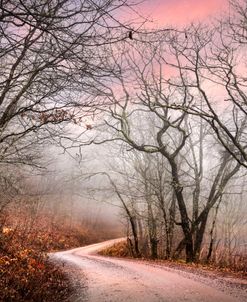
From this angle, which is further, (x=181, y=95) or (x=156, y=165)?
(x=156, y=165)

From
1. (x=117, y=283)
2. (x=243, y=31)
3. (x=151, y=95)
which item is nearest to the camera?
(x=117, y=283)

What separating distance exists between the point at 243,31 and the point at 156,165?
13.4 meters

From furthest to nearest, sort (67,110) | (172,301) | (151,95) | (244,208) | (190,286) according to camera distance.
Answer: (244,208), (151,95), (190,286), (172,301), (67,110)

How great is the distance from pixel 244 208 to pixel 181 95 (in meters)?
19.1

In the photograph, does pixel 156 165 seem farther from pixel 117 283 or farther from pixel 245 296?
pixel 245 296

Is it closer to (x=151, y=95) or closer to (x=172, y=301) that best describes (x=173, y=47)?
(x=151, y=95)

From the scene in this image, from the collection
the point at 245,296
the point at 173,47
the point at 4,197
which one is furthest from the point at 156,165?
the point at 245,296

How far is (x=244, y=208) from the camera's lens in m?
39.9

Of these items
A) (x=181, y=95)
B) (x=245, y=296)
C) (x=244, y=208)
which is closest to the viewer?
(x=245, y=296)

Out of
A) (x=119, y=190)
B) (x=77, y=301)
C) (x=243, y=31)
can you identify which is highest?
(x=243, y=31)

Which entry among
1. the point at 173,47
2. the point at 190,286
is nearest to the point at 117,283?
the point at 190,286

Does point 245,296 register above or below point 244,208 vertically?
below

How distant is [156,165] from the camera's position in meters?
27.6

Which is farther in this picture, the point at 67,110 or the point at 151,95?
the point at 151,95
